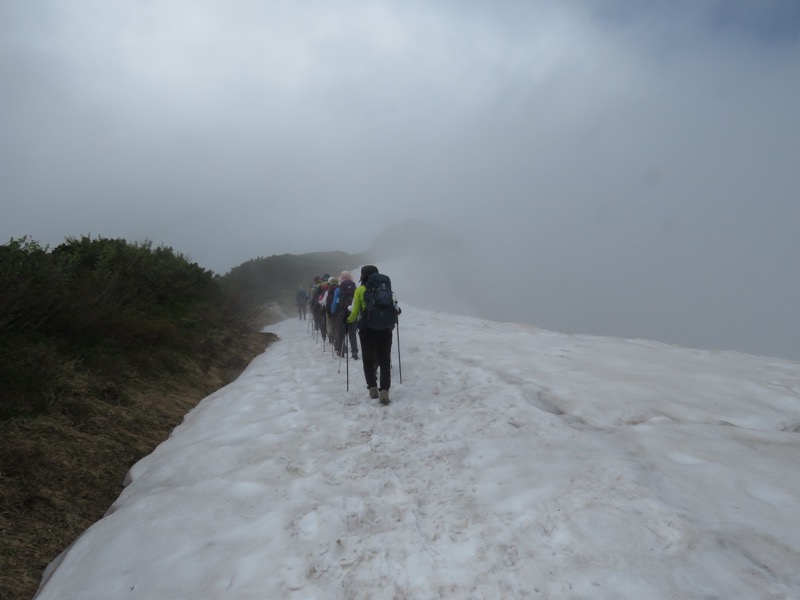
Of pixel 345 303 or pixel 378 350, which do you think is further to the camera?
pixel 345 303

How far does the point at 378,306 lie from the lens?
7.04m

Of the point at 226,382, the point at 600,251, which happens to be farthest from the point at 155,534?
the point at 600,251

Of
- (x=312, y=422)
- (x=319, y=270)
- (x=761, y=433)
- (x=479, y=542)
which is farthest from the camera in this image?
(x=319, y=270)

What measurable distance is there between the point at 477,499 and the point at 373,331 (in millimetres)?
3631

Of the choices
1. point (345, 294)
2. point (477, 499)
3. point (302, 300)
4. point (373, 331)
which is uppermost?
point (302, 300)

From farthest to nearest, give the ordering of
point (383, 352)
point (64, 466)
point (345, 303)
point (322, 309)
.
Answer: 1. point (322, 309)
2. point (345, 303)
3. point (383, 352)
4. point (64, 466)

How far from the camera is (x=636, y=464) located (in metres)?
4.30

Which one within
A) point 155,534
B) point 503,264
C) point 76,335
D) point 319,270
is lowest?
point 155,534

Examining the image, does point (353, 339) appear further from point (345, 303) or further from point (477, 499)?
point (477, 499)

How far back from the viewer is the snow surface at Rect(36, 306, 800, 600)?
9.89ft

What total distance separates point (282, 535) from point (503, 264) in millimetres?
102245

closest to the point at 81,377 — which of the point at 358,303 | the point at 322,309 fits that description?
the point at 358,303

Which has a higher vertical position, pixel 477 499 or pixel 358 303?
pixel 358 303

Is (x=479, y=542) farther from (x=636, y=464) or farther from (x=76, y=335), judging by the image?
(x=76, y=335)
